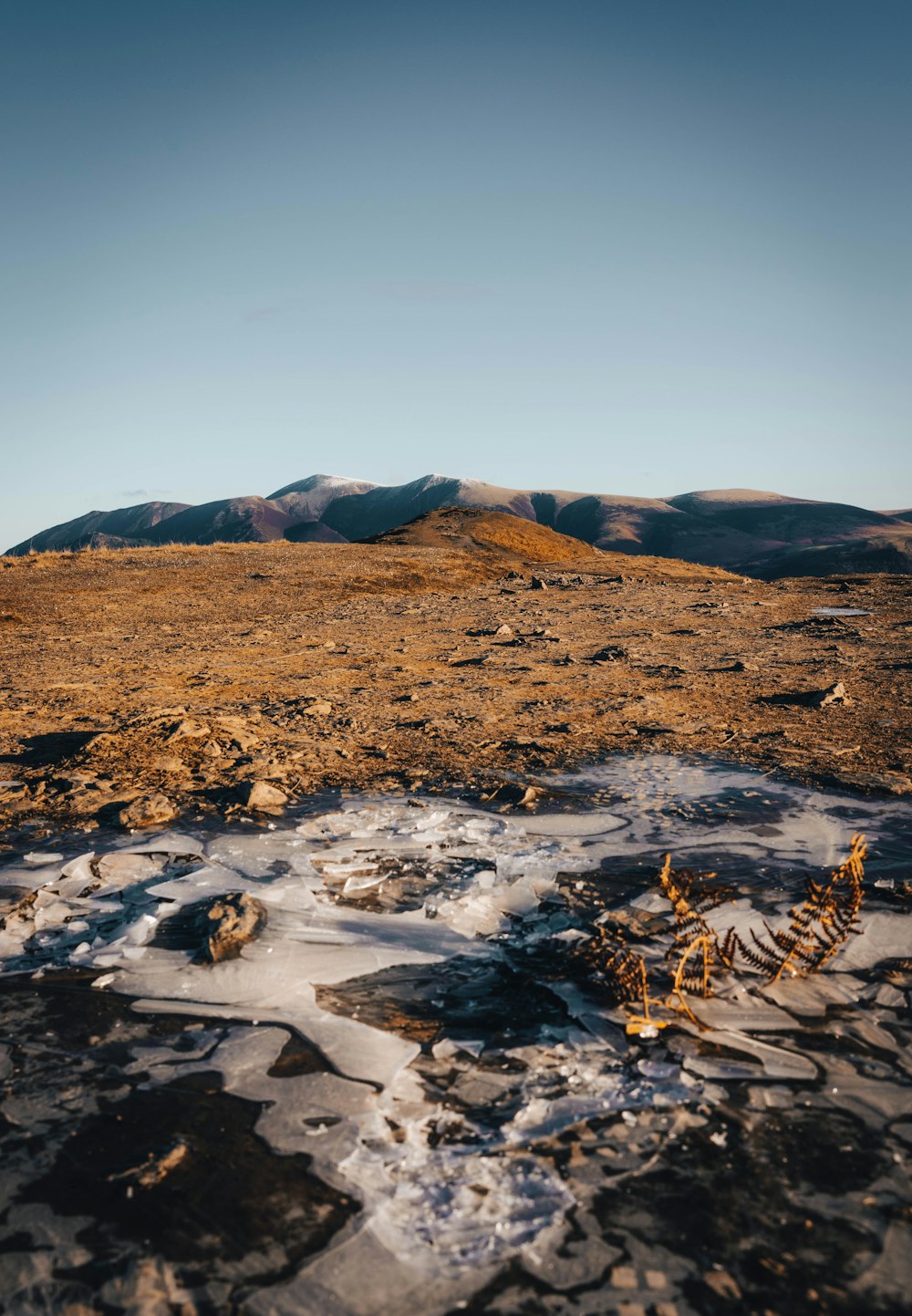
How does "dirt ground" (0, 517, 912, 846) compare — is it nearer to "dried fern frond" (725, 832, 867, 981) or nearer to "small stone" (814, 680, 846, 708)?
"small stone" (814, 680, 846, 708)

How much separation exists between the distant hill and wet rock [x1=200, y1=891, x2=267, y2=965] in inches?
2004

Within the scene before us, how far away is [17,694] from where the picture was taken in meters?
5.46

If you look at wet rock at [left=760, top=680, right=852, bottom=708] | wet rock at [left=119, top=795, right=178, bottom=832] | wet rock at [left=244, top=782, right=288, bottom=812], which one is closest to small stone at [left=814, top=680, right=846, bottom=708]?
wet rock at [left=760, top=680, right=852, bottom=708]

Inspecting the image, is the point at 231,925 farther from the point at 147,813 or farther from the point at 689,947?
the point at 689,947

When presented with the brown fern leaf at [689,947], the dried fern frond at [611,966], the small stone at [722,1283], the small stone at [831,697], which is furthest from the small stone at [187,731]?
the small stone at [831,697]

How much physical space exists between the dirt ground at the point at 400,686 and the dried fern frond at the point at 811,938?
4.79ft

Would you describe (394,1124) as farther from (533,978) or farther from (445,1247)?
(533,978)

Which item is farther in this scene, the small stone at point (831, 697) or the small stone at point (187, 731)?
the small stone at point (831, 697)

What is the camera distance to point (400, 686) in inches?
225

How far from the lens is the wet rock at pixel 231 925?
2438 mm

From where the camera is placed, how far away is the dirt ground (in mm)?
3912

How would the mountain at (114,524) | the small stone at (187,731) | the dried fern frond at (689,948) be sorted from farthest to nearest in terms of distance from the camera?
the mountain at (114,524), the small stone at (187,731), the dried fern frond at (689,948)

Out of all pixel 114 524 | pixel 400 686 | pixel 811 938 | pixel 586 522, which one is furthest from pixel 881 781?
pixel 114 524

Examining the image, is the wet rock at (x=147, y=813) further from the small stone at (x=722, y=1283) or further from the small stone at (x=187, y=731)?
the small stone at (x=722, y=1283)
